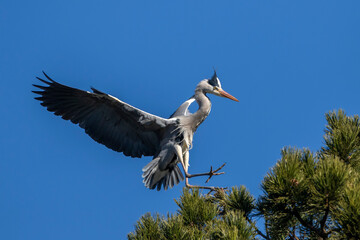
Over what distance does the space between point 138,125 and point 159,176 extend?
663 millimetres

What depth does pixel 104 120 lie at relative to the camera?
6.78 m

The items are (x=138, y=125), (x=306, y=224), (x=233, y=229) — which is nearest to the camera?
(x=233, y=229)

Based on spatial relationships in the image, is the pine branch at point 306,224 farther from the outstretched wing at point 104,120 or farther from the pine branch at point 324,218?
the outstretched wing at point 104,120

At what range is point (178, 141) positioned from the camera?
6625 mm

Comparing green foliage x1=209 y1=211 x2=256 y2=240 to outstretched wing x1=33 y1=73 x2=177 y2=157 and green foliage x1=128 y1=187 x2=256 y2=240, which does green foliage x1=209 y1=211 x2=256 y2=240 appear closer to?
green foliage x1=128 y1=187 x2=256 y2=240

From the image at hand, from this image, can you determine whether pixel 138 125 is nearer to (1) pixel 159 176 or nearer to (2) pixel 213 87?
(1) pixel 159 176

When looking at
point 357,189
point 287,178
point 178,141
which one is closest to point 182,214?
point 287,178

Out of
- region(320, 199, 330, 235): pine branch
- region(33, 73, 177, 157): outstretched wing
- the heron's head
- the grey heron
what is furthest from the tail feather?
region(320, 199, 330, 235): pine branch

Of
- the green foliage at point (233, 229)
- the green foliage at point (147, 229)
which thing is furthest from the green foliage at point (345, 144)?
the green foliage at point (147, 229)

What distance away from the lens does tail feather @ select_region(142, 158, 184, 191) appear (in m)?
6.68

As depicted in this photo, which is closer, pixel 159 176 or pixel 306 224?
pixel 306 224

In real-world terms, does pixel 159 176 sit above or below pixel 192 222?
above

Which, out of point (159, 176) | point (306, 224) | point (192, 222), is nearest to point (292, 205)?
point (306, 224)

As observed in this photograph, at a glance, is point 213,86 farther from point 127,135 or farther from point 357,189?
point 357,189
